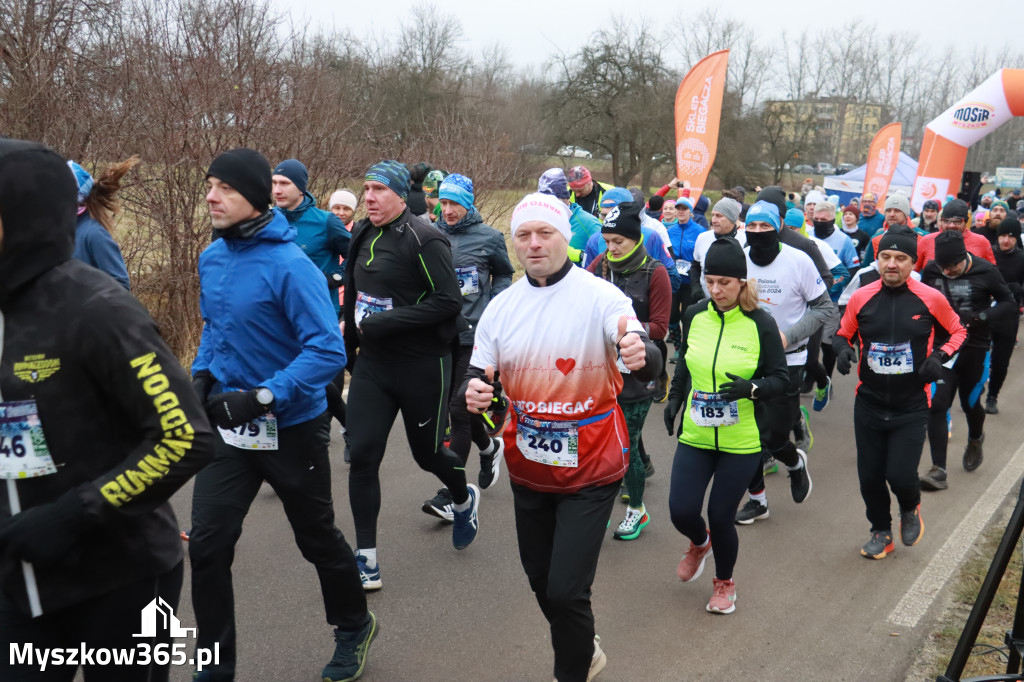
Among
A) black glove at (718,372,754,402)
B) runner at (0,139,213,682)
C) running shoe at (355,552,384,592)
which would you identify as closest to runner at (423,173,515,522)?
running shoe at (355,552,384,592)

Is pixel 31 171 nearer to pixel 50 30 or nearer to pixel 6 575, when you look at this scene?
pixel 6 575

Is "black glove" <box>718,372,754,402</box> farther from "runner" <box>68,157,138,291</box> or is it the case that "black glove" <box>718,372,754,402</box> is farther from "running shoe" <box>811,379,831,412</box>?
"running shoe" <box>811,379,831,412</box>

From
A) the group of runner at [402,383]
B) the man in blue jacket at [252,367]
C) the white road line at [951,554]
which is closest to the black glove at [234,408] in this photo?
the group of runner at [402,383]

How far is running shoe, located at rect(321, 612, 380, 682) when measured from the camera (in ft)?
12.8

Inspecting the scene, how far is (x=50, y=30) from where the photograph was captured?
10242 millimetres

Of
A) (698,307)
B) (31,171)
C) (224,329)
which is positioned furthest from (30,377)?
(698,307)

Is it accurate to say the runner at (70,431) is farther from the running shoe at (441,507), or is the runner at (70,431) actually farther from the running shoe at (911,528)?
the running shoe at (911,528)

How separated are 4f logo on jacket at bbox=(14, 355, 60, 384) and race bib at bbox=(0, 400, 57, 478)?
0.06 metres

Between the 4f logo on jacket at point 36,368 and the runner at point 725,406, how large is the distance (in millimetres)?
3219

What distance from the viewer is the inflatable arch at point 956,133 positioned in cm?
1770

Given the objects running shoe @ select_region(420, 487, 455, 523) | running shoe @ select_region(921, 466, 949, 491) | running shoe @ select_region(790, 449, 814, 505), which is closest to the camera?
running shoe @ select_region(420, 487, 455, 523)

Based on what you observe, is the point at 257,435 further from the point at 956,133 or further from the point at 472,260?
the point at 956,133

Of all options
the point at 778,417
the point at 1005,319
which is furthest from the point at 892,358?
the point at 1005,319

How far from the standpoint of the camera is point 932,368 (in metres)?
5.28
